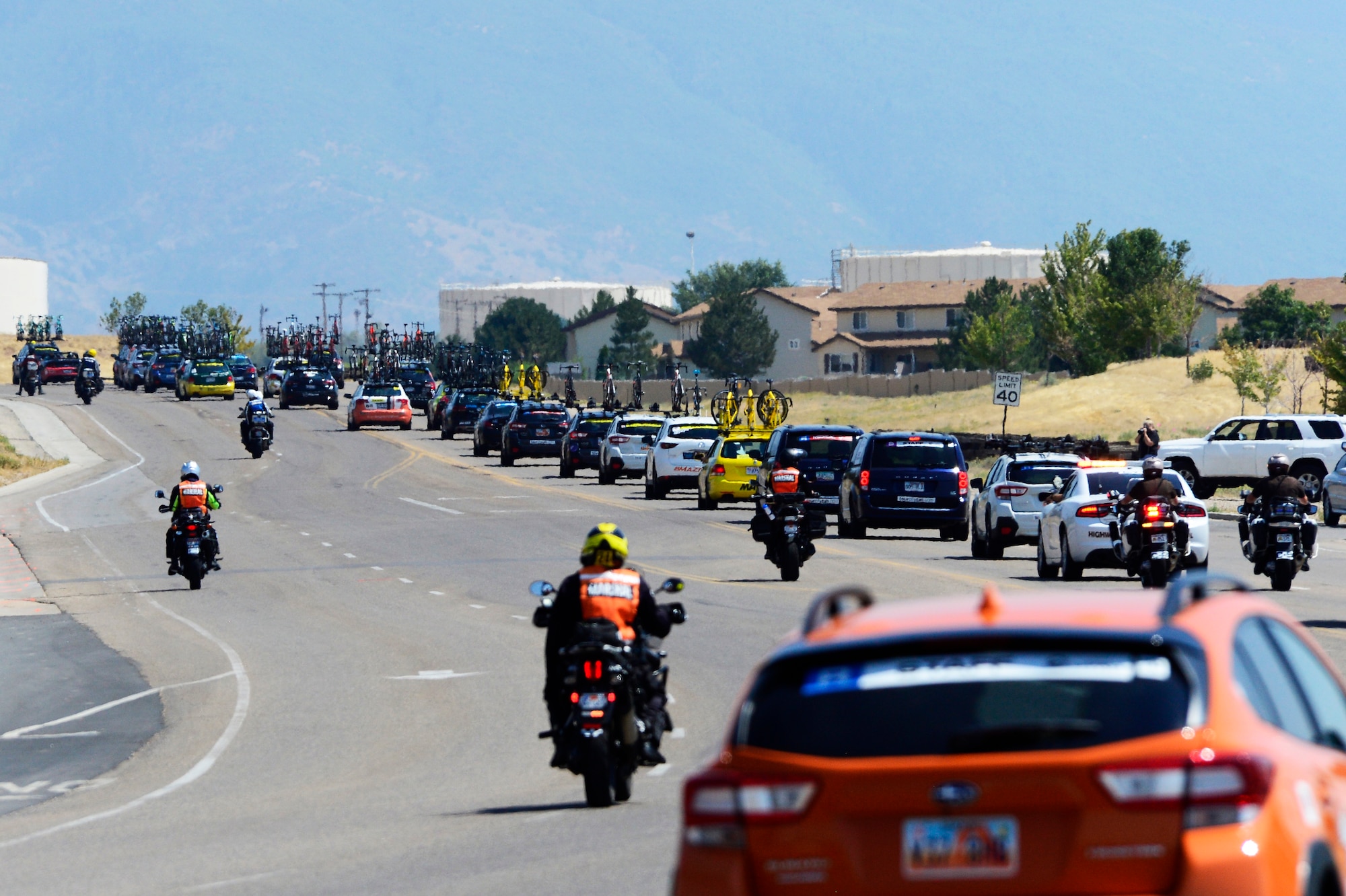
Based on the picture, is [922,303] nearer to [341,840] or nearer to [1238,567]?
[1238,567]

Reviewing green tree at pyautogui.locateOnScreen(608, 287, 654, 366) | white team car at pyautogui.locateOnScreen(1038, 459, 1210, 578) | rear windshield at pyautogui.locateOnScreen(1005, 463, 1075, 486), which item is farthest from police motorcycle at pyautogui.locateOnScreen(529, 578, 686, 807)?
green tree at pyautogui.locateOnScreen(608, 287, 654, 366)

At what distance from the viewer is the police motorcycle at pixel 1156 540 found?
22.3 meters

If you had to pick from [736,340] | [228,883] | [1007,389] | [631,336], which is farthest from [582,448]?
[631,336]

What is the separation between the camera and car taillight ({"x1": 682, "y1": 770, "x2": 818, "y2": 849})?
557 centimetres

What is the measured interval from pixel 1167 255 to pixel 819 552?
7522 cm

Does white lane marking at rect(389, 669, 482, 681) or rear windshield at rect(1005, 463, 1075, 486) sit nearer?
white lane marking at rect(389, 669, 482, 681)

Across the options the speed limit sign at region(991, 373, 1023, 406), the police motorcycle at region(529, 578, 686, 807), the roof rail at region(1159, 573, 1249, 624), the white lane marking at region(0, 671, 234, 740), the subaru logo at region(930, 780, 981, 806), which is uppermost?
the speed limit sign at region(991, 373, 1023, 406)

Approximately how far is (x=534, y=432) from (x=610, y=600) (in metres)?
47.8

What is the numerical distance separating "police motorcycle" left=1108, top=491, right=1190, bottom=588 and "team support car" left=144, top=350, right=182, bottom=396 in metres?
82.9

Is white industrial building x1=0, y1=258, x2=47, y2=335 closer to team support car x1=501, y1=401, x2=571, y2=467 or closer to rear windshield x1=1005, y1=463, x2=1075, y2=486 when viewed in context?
team support car x1=501, y1=401, x2=571, y2=467

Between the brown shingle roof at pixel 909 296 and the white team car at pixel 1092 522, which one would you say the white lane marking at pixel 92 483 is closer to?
the white team car at pixel 1092 522

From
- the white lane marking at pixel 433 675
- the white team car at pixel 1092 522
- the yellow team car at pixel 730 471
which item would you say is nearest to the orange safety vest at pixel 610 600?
the white lane marking at pixel 433 675

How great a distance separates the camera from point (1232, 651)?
5.78 m

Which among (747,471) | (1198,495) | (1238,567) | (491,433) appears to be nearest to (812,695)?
(1238,567)
